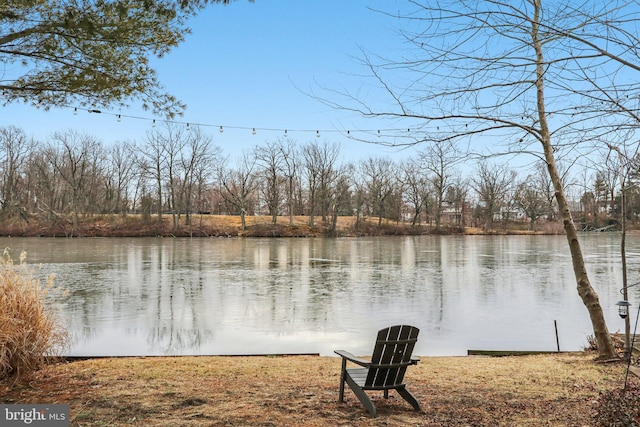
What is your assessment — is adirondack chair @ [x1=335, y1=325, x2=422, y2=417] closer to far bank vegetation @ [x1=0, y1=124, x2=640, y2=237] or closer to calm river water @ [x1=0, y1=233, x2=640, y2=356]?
calm river water @ [x1=0, y1=233, x2=640, y2=356]

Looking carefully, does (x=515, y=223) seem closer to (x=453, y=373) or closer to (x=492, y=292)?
(x=492, y=292)

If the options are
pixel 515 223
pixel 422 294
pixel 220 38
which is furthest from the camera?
pixel 515 223

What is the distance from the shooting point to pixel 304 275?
1567 centimetres

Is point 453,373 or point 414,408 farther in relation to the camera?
point 453,373

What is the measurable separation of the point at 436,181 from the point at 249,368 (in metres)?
49.5

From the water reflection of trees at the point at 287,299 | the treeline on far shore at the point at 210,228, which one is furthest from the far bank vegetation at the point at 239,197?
the water reflection of trees at the point at 287,299

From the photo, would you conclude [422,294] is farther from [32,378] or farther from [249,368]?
[32,378]

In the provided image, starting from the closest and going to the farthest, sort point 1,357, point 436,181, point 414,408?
point 414,408 < point 1,357 < point 436,181

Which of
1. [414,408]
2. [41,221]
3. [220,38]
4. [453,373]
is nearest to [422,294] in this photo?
[453,373]

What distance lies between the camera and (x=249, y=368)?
564 centimetres

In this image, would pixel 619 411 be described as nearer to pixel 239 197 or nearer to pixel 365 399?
pixel 365 399

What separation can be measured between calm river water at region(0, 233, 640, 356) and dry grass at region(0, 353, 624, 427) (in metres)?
1.45

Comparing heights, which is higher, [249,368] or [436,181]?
[436,181]

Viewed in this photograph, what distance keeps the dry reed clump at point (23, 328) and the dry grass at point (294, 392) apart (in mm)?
222
